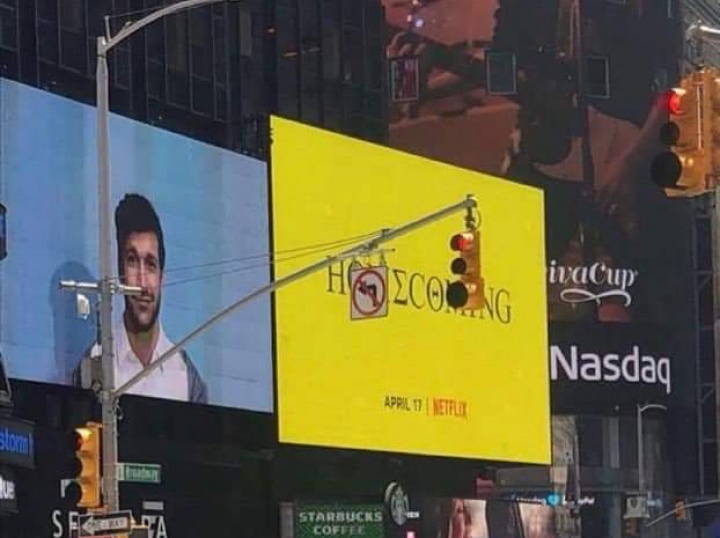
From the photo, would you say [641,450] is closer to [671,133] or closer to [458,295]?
[458,295]

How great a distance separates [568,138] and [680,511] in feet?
60.4

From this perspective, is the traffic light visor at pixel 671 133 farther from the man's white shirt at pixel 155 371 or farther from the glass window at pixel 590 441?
the glass window at pixel 590 441

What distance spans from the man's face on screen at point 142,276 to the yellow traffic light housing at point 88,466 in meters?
24.9

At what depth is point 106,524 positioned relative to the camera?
26250 mm

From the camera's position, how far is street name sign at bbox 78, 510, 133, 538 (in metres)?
26.1

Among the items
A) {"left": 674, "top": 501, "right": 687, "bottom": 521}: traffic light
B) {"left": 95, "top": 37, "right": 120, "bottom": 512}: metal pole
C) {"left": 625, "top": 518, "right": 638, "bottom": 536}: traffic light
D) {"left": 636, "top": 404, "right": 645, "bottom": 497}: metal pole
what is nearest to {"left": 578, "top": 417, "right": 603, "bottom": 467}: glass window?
{"left": 636, "top": 404, "right": 645, "bottom": 497}: metal pole

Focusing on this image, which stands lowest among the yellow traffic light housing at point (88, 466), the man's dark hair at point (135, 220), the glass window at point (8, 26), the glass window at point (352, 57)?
the yellow traffic light housing at point (88, 466)

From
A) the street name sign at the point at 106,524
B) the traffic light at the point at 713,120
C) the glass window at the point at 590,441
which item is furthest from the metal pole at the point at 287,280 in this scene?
the glass window at the point at 590,441

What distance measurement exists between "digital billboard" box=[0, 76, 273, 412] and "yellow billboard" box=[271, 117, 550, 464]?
155 cm

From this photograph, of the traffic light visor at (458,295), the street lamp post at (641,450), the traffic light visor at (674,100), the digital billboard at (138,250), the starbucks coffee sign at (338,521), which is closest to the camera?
the traffic light visor at (674,100)

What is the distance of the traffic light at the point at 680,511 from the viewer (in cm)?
8588

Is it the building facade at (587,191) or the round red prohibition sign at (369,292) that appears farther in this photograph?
the building facade at (587,191)

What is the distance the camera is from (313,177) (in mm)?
58375

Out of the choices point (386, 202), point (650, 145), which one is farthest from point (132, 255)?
point (650, 145)
